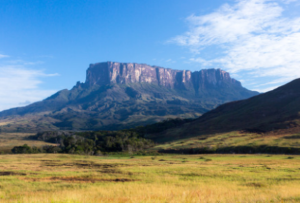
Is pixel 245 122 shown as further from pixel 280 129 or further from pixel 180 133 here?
pixel 180 133

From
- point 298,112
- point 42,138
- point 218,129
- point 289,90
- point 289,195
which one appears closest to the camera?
point 289,195

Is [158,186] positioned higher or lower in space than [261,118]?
lower

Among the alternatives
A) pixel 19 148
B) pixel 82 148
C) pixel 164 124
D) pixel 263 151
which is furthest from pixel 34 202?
pixel 164 124

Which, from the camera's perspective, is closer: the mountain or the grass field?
the grass field

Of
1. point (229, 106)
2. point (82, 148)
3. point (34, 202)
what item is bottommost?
point (82, 148)

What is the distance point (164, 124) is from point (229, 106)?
172 ft

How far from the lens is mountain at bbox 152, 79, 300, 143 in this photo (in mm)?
110069

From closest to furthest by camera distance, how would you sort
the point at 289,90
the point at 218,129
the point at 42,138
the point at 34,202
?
the point at 34,202, the point at 218,129, the point at 289,90, the point at 42,138

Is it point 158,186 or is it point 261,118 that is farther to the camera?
point 261,118

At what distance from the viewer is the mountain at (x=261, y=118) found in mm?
110069

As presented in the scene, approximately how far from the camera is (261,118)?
13088cm

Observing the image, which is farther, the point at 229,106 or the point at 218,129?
the point at 229,106

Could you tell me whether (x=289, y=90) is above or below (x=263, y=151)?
above

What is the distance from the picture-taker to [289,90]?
509 ft
